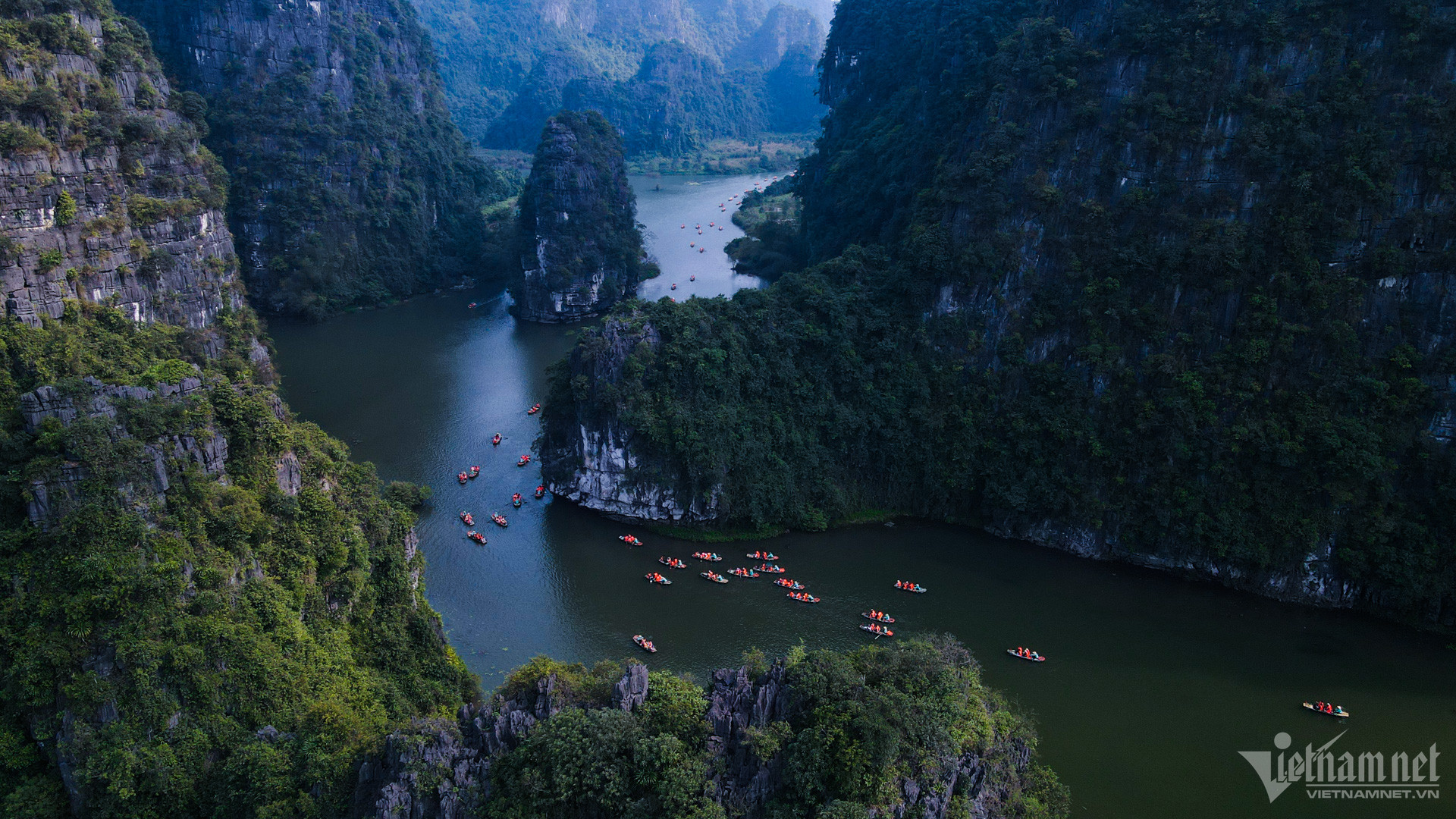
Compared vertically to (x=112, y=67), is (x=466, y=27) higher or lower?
higher

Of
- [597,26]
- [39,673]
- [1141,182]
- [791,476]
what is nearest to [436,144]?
[791,476]

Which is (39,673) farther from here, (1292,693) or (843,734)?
(1292,693)

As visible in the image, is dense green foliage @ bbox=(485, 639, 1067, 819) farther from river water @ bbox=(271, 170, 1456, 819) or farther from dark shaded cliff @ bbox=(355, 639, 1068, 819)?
river water @ bbox=(271, 170, 1456, 819)
